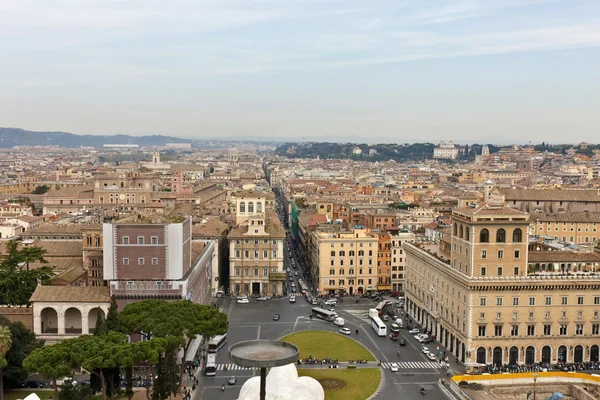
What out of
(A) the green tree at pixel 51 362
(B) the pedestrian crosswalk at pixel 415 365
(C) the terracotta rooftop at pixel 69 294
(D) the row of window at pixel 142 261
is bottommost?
(B) the pedestrian crosswalk at pixel 415 365

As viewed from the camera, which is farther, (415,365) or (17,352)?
(415,365)

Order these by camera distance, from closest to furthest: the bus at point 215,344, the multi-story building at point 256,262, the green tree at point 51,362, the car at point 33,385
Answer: the green tree at point 51,362 → the car at point 33,385 → the bus at point 215,344 → the multi-story building at point 256,262

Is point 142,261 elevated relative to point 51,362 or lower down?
elevated

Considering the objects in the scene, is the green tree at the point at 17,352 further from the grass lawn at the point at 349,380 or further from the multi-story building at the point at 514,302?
the multi-story building at the point at 514,302

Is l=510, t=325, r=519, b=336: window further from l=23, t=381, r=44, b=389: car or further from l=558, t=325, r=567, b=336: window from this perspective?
l=23, t=381, r=44, b=389: car

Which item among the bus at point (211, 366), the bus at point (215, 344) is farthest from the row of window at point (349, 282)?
the bus at point (211, 366)

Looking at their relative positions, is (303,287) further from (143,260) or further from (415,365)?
(143,260)

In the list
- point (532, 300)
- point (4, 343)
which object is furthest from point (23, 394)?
point (532, 300)
